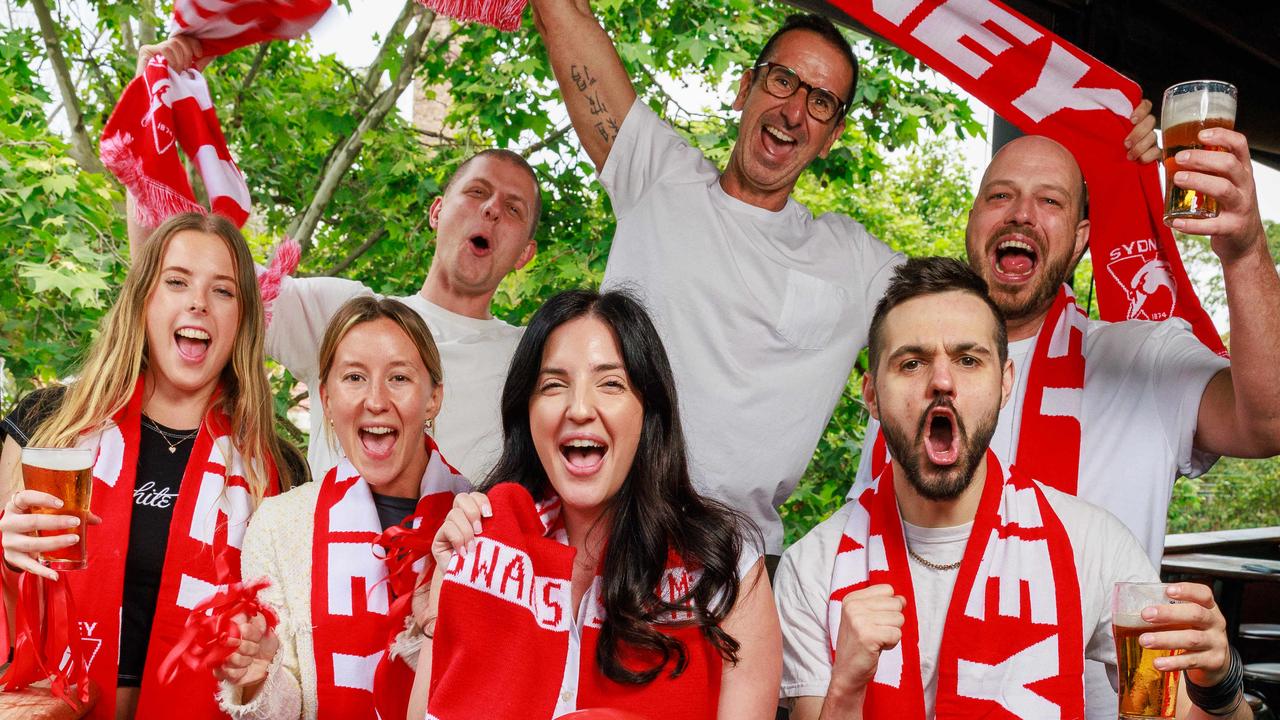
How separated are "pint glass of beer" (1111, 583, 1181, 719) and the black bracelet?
0.12m

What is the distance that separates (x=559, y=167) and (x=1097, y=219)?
431 centimetres

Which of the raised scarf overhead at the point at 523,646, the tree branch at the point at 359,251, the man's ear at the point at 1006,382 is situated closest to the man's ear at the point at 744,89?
the man's ear at the point at 1006,382

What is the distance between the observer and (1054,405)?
2.88m

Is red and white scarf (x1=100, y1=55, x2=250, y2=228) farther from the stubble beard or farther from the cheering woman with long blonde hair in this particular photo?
the stubble beard

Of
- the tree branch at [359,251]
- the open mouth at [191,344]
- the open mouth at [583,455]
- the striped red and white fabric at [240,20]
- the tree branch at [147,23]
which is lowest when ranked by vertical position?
the open mouth at [583,455]

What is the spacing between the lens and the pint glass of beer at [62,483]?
2.29 m

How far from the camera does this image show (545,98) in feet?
22.1

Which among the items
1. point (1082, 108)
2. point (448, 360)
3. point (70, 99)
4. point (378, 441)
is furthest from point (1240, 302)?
point (70, 99)

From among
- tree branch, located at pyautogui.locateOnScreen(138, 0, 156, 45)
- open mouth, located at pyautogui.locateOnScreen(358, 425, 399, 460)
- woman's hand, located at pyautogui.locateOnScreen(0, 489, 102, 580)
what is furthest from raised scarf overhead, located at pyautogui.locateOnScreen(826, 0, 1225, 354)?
tree branch, located at pyautogui.locateOnScreen(138, 0, 156, 45)

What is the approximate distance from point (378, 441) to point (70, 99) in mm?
5733

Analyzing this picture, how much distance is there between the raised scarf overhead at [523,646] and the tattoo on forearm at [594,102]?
143cm

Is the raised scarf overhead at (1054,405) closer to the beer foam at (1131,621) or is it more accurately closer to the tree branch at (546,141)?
the beer foam at (1131,621)

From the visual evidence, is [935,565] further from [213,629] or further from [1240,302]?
[213,629]

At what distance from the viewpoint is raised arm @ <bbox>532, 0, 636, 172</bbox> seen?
10.5ft
